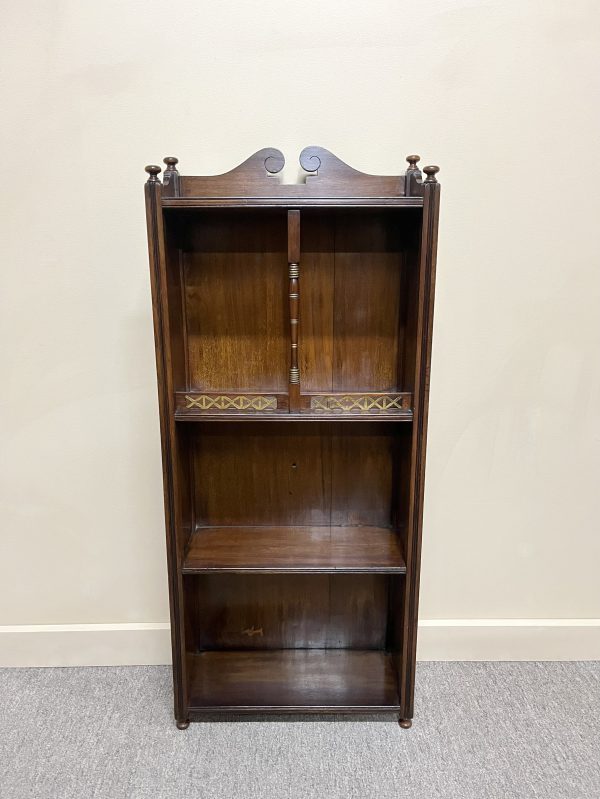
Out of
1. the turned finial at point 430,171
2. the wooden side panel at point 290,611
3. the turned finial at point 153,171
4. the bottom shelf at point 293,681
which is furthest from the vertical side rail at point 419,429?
the turned finial at point 153,171

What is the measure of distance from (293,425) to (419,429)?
373 millimetres

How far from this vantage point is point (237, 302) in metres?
1.46

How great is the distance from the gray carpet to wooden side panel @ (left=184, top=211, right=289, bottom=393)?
962 millimetres

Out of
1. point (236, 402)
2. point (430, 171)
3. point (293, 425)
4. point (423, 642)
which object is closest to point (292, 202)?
point (430, 171)

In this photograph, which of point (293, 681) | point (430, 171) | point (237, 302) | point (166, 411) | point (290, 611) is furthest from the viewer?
point (290, 611)

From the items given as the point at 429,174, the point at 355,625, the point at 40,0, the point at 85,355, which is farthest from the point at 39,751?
the point at 40,0

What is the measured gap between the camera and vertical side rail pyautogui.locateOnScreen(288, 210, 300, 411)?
1230mm

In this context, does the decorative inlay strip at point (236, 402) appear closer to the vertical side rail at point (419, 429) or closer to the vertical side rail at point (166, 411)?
the vertical side rail at point (166, 411)

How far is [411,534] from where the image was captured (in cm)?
140

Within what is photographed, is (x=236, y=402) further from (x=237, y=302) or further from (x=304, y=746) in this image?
(x=304, y=746)

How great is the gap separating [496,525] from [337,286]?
91 centimetres

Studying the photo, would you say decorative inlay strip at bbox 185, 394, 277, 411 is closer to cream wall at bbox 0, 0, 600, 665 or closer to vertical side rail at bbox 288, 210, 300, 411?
vertical side rail at bbox 288, 210, 300, 411

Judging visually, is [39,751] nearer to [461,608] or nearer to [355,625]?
[355,625]

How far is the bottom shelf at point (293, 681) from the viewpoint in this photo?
1.51m
